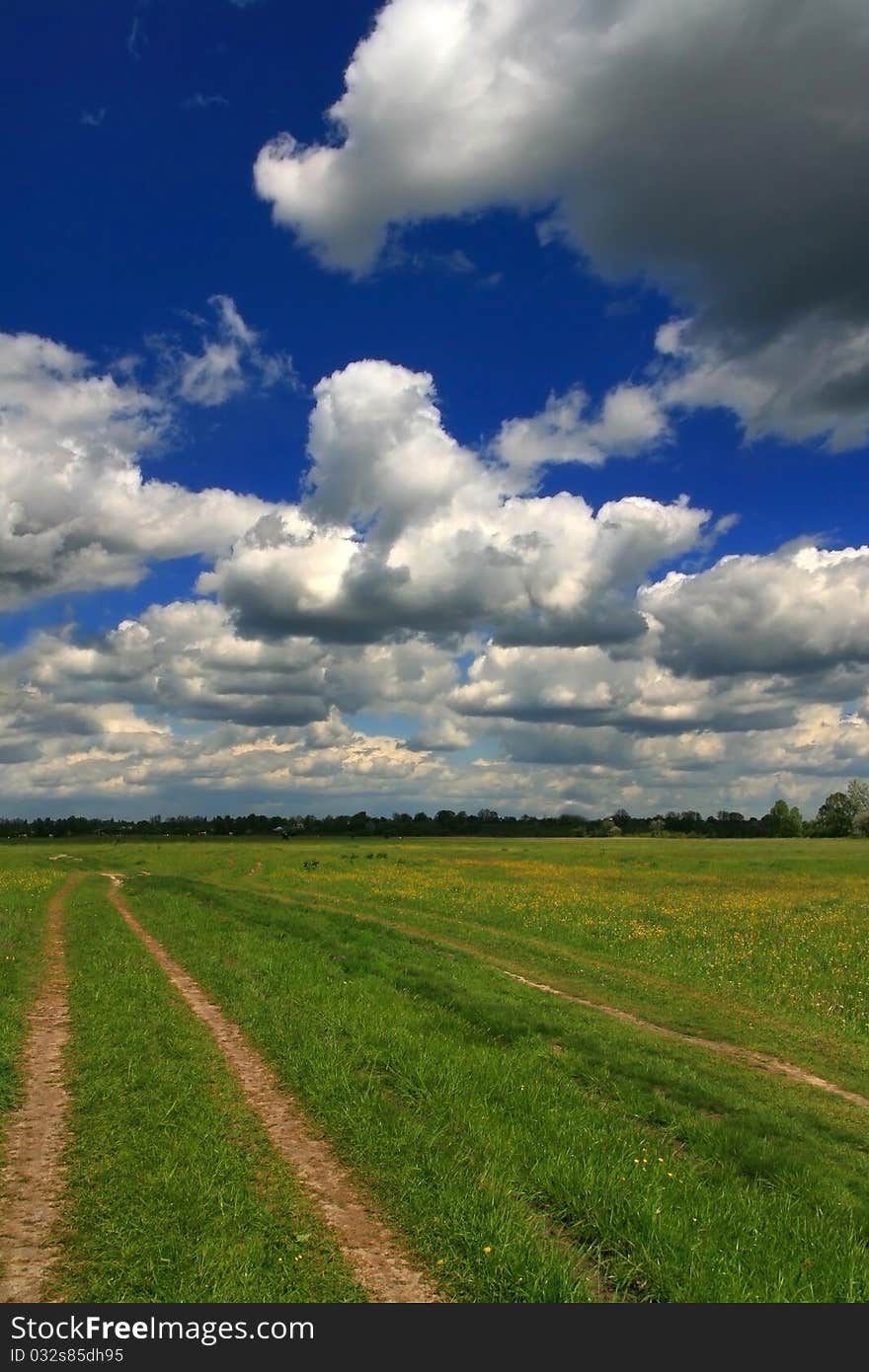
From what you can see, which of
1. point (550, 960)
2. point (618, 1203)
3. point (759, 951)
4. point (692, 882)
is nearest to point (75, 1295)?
point (618, 1203)

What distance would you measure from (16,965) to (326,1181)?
14.4 m

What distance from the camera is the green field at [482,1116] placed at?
7184 millimetres

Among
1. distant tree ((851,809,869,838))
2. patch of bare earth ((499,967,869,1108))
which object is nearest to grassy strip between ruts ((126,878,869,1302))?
patch of bare earth ((499,967,869,1108))

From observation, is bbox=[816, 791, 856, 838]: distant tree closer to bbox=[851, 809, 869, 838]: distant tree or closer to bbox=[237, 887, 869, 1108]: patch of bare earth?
bbox=[851, 809, 869, 838]: distant tree

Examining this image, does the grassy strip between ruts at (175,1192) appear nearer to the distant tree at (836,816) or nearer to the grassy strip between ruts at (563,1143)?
the grassy strip between ruts at (563,1143)

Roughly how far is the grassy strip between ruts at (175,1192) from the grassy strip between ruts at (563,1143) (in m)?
0.97

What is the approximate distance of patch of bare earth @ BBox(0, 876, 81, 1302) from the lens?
22.4ft

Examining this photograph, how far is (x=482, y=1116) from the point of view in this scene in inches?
415

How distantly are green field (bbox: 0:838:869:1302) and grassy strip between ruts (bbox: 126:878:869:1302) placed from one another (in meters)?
0.04

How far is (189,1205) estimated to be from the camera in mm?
7934

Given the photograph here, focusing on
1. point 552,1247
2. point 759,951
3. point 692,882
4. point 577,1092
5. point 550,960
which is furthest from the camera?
point 692,882

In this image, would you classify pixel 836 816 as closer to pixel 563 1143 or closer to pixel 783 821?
pixel 783 821
